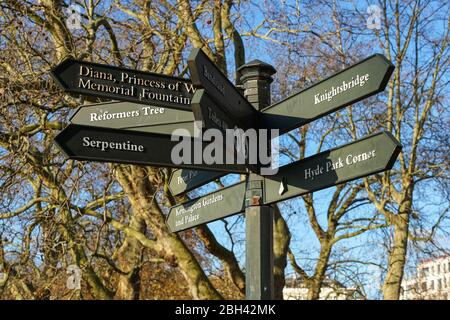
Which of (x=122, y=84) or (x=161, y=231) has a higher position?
(x=161, y=231)

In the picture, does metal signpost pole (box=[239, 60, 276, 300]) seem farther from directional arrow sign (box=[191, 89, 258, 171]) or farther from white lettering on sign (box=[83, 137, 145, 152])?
white lettering on sign (box=[83, 137, 145, 152])

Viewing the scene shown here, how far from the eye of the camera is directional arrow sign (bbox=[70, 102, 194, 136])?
425 cm

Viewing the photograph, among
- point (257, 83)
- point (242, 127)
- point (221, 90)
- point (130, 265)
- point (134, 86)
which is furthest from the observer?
point (130, 265)

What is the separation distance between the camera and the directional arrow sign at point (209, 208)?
4160 mm

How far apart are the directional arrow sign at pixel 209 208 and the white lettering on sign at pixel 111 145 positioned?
66 centimetres

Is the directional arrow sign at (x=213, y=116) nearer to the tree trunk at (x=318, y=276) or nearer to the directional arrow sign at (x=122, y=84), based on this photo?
the directional arrow sign at (x=122, y=84)

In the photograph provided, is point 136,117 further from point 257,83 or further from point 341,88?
point 341,88

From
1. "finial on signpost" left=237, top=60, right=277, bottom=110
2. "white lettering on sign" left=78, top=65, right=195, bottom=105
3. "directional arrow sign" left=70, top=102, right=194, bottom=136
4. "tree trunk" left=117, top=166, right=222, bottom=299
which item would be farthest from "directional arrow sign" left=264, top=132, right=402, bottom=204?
"tree trunk" left=117, top=166, right=222, bottom=299

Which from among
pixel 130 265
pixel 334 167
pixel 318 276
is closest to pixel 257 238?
pixel 334 167

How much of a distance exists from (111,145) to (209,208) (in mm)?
860

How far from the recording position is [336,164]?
378cm

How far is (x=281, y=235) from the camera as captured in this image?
9.20m

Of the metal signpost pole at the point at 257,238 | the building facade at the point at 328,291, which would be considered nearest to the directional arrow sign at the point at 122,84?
the metal signpost pole at the point at 257,238
